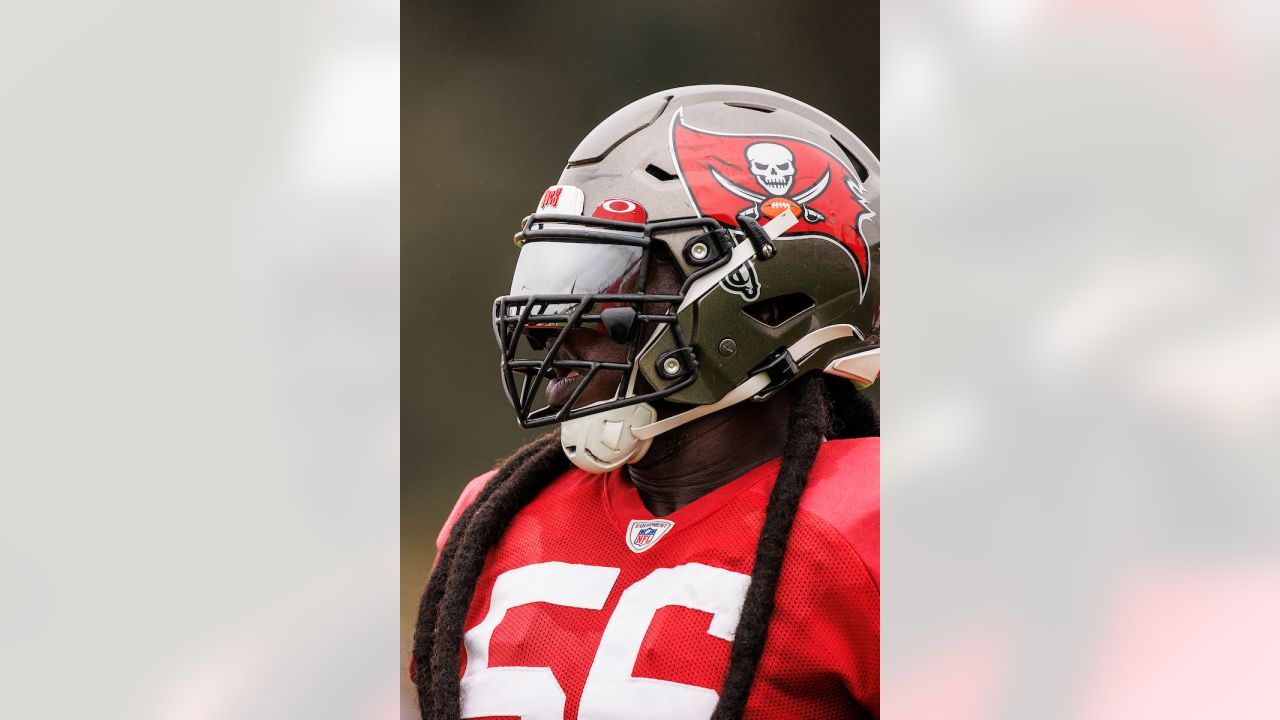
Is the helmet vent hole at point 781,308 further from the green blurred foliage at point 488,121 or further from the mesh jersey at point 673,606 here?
the green blurred foliage at point 488,121

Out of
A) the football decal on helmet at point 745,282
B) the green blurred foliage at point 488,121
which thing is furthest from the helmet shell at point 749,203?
the green blurred foliage at point 488,121

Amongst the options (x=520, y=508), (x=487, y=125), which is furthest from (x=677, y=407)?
(x=487, y=125)

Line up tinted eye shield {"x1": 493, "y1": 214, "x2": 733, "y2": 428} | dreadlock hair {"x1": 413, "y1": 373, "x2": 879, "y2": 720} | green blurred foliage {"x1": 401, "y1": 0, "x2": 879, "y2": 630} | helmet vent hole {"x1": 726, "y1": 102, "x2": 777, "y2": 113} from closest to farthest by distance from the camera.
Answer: dreadlock hair {"x1": 413, "y1": 373, "x2": 879, "y2": 720}, tinted eye shield {"x1": 493, "y1": 214, "x2": 733, "y2": 428}, helmet vent hole {"x1": 726, "y1": 102, "x2": 777, "y2": 113}, green blurred foliage {"x1": 401, "y1": 0, "x2": 879, "y2": 630}

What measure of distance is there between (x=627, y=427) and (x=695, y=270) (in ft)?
0.61

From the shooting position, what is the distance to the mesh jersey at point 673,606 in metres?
1.13

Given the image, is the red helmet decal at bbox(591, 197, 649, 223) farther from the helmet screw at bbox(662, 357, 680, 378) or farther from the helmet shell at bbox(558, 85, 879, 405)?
the helmet screw at bbox(662, 357, 680, 378)

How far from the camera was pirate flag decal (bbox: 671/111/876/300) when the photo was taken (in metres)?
1.27

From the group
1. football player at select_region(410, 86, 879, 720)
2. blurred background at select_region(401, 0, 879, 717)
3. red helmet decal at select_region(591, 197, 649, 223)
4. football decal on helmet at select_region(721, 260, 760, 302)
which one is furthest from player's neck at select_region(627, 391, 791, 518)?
blurred background at select_region(401, 0, 879, 717)

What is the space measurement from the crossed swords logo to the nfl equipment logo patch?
1.17 feet

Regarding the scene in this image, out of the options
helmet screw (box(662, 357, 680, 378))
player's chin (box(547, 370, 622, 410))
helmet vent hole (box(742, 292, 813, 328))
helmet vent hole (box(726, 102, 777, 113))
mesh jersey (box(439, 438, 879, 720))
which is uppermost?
helmet vent hole (box(726, 102, 777, 113))

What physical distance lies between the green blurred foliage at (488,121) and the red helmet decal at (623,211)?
0.32m

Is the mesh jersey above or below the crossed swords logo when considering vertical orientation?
below
